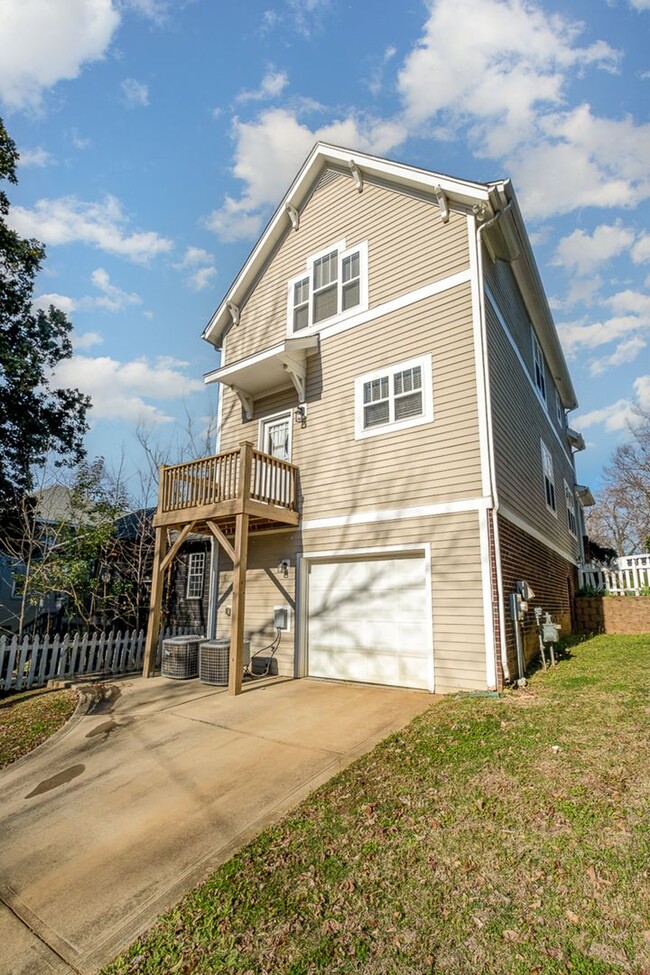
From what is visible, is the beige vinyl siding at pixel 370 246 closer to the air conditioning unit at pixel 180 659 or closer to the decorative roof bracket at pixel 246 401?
the decorative roof bracket at pixel 246 401

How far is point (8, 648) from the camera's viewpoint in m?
8.58

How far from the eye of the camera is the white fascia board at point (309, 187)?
27.1ft

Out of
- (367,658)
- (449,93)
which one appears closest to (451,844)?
(367,658)

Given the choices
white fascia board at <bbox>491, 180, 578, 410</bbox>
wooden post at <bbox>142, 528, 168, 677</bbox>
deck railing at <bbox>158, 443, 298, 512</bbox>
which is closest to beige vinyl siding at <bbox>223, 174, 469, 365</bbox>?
white fascia board at <bbox>491, 180, 578, 410</bbox>

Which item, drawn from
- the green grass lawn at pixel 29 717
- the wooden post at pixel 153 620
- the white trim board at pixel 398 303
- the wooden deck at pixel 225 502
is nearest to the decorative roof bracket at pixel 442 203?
the white trim board at pixel 398 303

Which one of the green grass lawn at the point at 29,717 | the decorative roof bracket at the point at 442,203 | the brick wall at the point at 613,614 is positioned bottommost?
the green grass lawn at the point at 29,717

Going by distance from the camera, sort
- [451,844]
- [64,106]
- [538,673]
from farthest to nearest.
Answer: [64,106]
[538,673]
[451,844]

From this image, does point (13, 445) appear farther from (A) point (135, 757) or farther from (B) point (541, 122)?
(B) point (541, 122)

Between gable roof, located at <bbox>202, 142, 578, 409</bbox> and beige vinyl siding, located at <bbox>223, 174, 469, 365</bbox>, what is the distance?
225mm

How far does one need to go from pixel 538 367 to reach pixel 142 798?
43.6 ft

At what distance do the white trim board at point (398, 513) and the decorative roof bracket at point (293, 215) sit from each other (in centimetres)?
720

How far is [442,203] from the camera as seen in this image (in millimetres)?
8406

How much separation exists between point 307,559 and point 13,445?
12.3 m

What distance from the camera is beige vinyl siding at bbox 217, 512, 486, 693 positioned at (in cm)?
692
